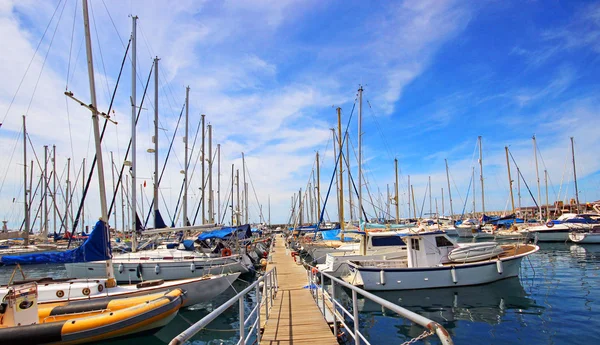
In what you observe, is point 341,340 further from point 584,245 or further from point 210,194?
point 584,245

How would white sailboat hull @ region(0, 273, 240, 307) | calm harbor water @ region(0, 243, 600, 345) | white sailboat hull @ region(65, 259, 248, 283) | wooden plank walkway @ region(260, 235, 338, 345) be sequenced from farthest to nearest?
1. white sailboat hull @ region(65, 259, 248, 283)
2. white sailboat hull @ region(0, 273, 240, 307)
3. calm harbor water @ region(0, 243, 600, 345)
4. wooden plank walkway @ region(260, 235, 338, 345)

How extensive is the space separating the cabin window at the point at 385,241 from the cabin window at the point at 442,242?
4.61 meters

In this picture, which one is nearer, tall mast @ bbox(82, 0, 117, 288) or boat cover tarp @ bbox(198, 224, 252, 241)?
tall mast @ bbox(82, 0, 117, 288)

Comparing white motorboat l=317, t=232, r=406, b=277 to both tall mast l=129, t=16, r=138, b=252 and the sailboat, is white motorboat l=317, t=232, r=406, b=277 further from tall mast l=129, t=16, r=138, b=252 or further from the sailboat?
tall mast l=129, t=16, r=138, b=252

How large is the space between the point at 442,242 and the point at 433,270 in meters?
1.81

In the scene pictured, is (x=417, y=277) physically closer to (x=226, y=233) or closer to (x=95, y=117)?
(x=226, y=233)

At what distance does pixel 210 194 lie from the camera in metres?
28.1

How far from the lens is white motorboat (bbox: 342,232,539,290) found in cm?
1516

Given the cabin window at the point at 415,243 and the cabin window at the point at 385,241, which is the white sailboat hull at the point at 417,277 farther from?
the cabin window at the point at 385,241

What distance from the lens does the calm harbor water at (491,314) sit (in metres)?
9.58

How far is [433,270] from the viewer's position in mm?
15172

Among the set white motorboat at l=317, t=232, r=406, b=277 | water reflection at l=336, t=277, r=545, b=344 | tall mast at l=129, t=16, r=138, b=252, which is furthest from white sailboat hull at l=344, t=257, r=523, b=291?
tall mast at l=129, t=16, r=138, b=252

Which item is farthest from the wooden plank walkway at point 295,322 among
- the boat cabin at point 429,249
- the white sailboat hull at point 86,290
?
the boat cabin at point 429,249

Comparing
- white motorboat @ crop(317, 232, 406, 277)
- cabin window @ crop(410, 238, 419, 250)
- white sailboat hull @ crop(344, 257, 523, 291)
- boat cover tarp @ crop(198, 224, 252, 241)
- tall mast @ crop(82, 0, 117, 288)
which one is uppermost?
tall mast @ crop(82, 0, 117, 288)
